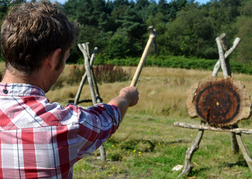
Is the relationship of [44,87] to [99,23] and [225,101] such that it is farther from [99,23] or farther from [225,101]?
[99,23]

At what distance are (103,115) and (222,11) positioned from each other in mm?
48588

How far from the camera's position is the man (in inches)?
35.0

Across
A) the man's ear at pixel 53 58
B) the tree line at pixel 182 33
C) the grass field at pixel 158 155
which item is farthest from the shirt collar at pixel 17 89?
the tree line at pixel 182 33

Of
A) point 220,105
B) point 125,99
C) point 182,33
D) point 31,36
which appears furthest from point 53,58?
point 182,33

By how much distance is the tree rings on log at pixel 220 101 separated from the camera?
3891 mm

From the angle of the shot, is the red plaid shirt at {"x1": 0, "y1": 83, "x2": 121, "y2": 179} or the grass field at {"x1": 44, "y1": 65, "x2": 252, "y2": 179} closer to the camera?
the red plaid shirt at {"x1": 0, "y1": 83, "x2": 121, "y2": 179}

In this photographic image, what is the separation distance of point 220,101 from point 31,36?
3591 mm

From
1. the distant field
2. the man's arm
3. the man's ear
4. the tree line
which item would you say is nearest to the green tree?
the tree line

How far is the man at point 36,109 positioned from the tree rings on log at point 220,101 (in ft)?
10.8

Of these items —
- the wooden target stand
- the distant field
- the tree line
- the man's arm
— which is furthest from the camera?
the tree line

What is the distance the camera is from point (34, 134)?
883mm

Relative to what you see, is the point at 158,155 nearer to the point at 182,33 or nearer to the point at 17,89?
the point at 17,89

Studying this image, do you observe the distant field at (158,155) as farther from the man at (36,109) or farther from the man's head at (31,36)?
the man's head at (31,36)

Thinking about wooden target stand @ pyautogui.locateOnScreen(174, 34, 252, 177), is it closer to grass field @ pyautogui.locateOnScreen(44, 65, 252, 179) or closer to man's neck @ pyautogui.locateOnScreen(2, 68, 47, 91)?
grass field @ pyautogui.locateOnScreen(44, 65, 252, 179)
